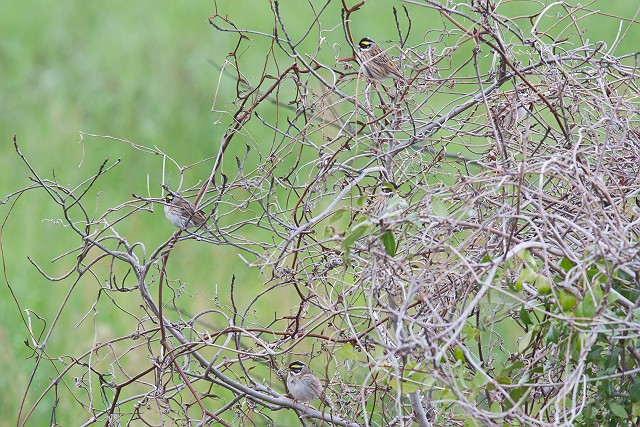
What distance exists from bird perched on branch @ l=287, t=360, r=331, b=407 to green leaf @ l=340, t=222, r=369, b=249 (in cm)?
125

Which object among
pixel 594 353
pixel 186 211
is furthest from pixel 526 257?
pixel 186 211

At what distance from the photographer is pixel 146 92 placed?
9922mm

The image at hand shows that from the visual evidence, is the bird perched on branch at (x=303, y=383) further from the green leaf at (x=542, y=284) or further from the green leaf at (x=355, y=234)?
the green leaf at (x=542, y=284)

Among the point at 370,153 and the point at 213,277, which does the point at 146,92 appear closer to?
the point at 213,277

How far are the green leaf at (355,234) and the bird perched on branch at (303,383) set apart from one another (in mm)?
1252

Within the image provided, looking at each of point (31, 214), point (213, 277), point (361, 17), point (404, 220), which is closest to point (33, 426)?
point (213, 277)

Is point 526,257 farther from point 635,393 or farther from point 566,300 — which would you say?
point 635,393

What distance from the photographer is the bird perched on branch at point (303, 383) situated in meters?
3.59

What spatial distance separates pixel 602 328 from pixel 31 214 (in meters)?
6.20

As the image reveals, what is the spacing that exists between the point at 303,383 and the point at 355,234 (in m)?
1.47

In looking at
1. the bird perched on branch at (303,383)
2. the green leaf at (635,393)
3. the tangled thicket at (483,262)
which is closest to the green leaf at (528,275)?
the tangled thicket at (483,262)

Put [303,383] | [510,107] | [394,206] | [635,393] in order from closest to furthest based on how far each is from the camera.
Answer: [394,206] < [635,393] < [510,107] < [303,383]

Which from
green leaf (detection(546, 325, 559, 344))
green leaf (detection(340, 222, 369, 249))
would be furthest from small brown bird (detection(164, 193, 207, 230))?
green leaf (detection(546, 325, 559, 344))

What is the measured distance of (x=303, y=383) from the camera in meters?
3.70
